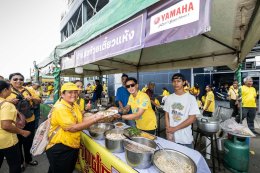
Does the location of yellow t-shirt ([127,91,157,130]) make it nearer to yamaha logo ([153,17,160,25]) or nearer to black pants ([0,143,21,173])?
yamaha logo ([153,17,160,25])

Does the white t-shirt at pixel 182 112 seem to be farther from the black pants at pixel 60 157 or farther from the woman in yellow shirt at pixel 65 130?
the black pants at pixel 60 157

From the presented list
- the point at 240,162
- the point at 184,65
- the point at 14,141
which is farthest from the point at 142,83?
the point at 14,141

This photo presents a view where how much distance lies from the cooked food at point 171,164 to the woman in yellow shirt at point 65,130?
1.01m

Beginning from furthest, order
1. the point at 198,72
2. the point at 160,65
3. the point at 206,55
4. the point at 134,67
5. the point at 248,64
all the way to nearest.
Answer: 1. the point at 198,72
2. the point at 248,64
3. the point at 134,67
4. the point at 160,65
5. the point at 206,55

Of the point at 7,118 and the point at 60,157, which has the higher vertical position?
the point at 7,118

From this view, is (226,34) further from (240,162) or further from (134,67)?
(134,67)

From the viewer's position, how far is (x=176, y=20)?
1.51m

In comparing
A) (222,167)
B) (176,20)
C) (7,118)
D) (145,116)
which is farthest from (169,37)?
(222,167)

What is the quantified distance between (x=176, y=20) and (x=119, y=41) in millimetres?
929

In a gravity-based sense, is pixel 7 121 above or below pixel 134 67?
below

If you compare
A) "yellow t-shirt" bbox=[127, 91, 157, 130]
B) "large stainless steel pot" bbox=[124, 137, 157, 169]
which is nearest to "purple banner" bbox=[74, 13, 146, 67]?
"yellow t-shirt" bbox=[127, 91, 157, 130]

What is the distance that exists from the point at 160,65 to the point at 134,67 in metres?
1.06

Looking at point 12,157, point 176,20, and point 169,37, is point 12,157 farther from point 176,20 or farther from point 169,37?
point 176,20

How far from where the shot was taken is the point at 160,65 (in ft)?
15.6
